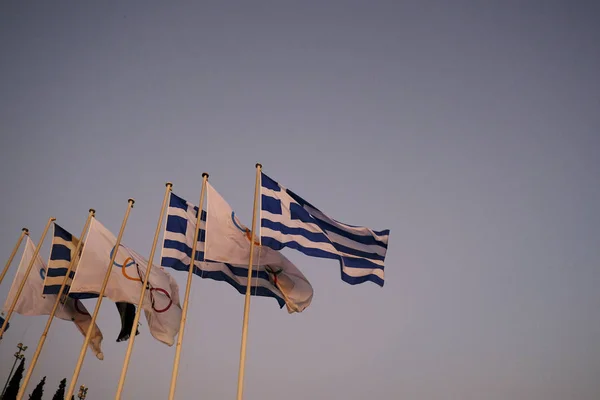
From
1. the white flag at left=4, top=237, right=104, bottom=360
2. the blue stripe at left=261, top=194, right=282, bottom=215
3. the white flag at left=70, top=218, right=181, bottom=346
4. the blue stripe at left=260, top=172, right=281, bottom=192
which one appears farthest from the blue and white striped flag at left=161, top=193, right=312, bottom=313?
the white flag at left=4, top=237, right=104, bottom=360

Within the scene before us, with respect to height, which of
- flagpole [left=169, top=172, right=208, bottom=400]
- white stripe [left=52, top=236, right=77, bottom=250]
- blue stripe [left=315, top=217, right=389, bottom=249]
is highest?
white stripe [left=52, top=236, right=77, bottom=250]

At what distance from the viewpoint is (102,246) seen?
17.9 meters

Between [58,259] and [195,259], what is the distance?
20.4ft

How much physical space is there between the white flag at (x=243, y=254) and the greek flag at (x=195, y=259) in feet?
0.79

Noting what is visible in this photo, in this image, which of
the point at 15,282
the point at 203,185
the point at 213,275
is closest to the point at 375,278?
the point at 213,275

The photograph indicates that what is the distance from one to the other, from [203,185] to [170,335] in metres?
6.11

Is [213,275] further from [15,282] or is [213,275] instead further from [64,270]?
[15,282]

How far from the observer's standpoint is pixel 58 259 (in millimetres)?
18938

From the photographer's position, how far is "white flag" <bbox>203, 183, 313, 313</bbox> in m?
15.5

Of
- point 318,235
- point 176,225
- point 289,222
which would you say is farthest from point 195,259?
point 318,235

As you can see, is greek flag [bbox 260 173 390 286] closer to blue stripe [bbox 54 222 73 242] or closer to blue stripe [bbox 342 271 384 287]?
blue stripe [bbox 342 271 384 287]

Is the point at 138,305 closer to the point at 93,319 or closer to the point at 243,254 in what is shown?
the point at 93,319

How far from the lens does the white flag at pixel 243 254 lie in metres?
15.5

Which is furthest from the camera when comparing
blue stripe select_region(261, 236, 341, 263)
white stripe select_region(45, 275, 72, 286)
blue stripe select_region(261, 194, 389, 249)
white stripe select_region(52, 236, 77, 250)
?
white stripe select_region(52, 236, 77, 250)
